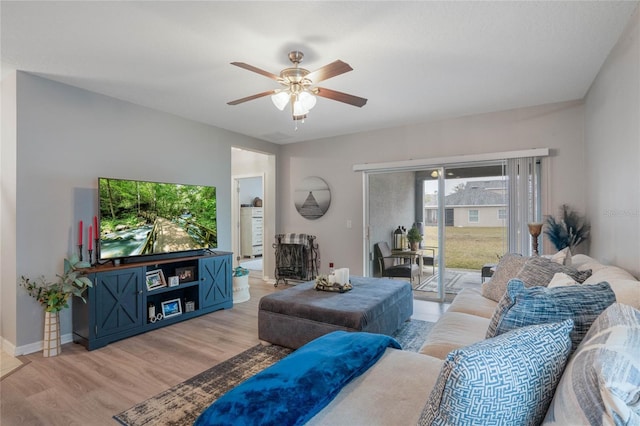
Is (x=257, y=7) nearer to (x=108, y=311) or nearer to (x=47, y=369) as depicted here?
(x=108, y=311)

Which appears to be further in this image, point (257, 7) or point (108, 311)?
point (108, 311)

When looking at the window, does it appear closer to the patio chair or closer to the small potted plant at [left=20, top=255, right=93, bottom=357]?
the patio chair

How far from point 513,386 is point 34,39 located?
3486 millimetres

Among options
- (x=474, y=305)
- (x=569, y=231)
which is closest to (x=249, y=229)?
(x=474, y=305)

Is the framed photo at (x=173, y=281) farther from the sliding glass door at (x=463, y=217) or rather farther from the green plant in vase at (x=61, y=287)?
the sliding glass door at (x=463, y=217)

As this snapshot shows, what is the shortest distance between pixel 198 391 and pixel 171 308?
170 cm

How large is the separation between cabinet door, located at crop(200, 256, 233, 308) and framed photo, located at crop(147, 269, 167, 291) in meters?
0.45

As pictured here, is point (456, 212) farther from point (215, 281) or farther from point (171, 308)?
point (171, 308)

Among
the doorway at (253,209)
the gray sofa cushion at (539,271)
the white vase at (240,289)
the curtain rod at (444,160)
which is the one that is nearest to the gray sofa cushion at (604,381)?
the gray sofa cushion at (539,271)

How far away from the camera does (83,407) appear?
6.84ft

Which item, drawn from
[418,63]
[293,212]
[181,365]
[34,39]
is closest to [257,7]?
[418,63]

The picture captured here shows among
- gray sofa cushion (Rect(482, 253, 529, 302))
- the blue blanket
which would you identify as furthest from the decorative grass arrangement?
the blue blanket

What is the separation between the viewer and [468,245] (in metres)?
4.54

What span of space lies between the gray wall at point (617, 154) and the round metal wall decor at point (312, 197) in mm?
3478
